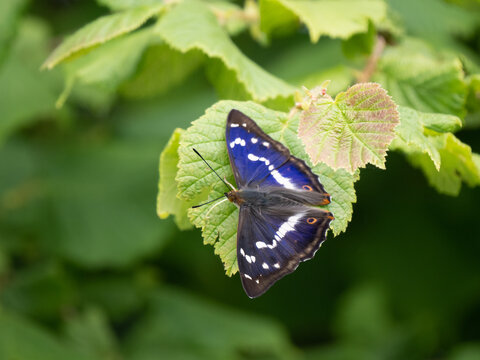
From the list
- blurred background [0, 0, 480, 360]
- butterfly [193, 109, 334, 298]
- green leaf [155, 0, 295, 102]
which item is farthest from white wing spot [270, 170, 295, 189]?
blurred background [0, 0, 480, 360]

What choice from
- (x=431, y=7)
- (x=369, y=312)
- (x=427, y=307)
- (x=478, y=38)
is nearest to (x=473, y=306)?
(x=427, y=307)

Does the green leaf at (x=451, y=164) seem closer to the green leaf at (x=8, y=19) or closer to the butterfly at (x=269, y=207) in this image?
the butterfly at (x=269, y=207)

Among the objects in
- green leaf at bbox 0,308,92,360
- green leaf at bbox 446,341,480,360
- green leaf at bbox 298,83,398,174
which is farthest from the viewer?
green leaf at bbox 446,341,480,360

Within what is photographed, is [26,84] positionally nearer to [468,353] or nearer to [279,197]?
[279,197]

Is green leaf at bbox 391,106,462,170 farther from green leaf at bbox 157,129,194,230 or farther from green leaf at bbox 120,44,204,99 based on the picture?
→ green leaf at bbox 120,44,204,99

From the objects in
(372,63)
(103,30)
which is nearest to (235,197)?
(103,30)

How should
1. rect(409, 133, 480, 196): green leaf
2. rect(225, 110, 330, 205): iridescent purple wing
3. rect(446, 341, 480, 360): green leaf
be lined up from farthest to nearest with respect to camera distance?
rect(446, 341, 480, 360): green leaf, rect(409, 133, 480, 196): green leaf, rect(225, 110, 330, 205): iridescent purple wing
